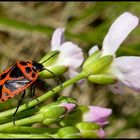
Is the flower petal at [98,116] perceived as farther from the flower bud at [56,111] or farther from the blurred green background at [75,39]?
the blurred green background at [75,39]

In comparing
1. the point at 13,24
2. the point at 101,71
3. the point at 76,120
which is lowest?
the point at 76,120

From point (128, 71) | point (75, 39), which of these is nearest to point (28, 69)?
point (128, 71)

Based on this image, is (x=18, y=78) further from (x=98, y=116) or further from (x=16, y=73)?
(x=98, y=116)

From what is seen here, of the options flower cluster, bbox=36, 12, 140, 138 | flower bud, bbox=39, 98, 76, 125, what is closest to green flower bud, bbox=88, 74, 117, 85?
flower cluster, bbox=36, 12, 140, 138

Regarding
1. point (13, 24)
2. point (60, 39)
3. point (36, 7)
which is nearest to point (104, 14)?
point (36, 7)

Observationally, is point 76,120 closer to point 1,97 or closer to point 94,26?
point 1,97

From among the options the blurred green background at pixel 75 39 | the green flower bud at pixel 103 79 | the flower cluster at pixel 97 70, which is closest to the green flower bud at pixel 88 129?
the flower cluster at pixel 97 70

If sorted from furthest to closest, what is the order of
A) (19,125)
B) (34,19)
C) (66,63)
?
(34,19)
(66,63)
(19,125)
